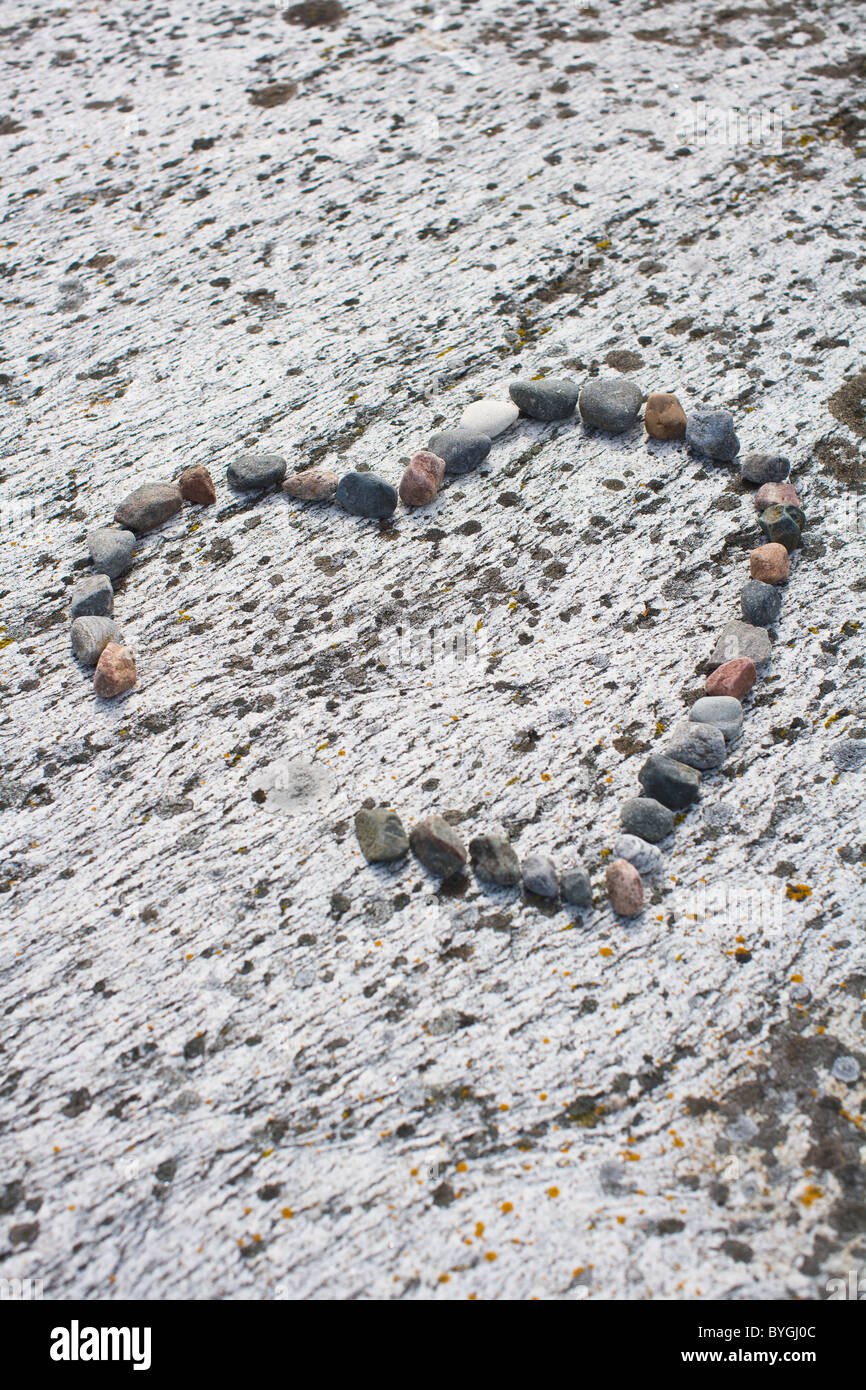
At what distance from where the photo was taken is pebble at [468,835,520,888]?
3.13m

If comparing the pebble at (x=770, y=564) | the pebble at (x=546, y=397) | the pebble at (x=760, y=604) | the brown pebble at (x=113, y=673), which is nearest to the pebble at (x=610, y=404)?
the pebble at (x=546, y=397)

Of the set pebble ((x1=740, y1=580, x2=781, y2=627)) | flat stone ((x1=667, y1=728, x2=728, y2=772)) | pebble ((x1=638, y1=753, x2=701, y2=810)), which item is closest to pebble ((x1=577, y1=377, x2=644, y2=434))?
pebble ((x1=740, y1=580, x2=781, y2=627))

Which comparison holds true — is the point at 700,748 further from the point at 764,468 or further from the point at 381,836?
the point at 764,468

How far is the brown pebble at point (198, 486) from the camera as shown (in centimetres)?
435

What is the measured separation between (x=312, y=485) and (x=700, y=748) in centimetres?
216

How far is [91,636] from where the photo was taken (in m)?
3.83

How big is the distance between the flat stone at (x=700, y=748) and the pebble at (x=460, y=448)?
1.78 metres

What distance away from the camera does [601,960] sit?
2.97 metres

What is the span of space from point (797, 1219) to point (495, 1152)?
0.80 m

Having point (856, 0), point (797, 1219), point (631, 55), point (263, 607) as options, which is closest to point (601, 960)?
point (797, 1219)

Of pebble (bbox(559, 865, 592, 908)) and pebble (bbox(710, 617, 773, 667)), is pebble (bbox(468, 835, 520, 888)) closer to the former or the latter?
pebble (bbox(559, 865, 592, 908))

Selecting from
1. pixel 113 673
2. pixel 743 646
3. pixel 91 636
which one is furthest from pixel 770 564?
pixel 91 636
